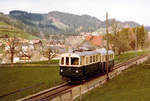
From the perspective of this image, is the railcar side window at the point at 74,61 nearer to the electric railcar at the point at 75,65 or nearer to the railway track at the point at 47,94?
the electric railcar at the point at 75,65

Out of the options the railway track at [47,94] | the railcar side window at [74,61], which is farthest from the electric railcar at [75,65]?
the railway track at [47,94]

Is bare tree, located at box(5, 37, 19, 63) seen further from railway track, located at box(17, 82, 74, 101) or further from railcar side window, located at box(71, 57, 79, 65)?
railcar side window, located at box(71, 57, 79, 65)

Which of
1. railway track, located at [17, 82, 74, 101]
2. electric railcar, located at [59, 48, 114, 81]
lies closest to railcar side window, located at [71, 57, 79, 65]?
electric railcar, located at [59, 48, 114, 81]

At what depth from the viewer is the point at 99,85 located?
24047 millimetres

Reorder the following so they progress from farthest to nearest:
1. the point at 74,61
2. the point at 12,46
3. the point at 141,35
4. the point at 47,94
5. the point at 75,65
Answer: the point at 141,35, the point at 12,46, the point at 74,61, the point at 75,65, the point at 47,94

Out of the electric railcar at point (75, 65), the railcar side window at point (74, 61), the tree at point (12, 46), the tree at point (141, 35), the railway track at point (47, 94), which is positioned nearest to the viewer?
the railway track at point (47, 94)

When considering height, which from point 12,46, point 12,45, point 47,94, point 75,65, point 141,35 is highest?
point 141,35

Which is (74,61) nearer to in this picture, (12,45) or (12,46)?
(12,46)

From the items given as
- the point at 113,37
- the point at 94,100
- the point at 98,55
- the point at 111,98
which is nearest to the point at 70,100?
the point at 94,100

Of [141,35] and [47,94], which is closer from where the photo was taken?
[47,94]

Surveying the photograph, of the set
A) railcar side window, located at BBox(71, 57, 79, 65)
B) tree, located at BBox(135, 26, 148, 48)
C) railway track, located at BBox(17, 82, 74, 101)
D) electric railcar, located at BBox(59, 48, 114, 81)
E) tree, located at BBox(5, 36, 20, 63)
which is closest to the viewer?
railway track, located at BBox(17, 82, 74, 101)

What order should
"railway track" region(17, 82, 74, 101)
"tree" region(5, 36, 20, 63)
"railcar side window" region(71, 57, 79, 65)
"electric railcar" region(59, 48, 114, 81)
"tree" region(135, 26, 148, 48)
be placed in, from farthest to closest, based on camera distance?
"tree" region(135, 26, 148, 48) → "tree" region(5, 36, 20, 63) → "railcar side window" region(71, 57, 79, 65) → "electric railcar" region(59, 48, 114, 81) → "railway track" region(17, 82, 74, 101)

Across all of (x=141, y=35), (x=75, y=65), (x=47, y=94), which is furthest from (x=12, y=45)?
(x=141, y=35)

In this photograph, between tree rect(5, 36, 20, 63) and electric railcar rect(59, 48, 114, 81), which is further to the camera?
tree rect(5, 36, 20, 63)
